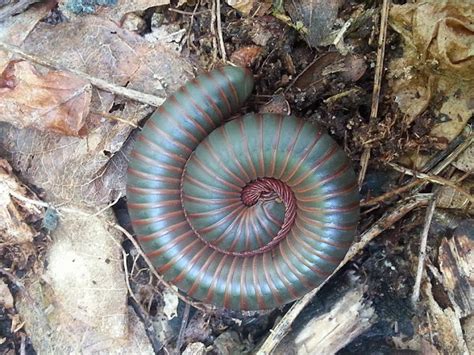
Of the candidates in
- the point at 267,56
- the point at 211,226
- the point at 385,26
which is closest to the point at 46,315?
the point at 211,226

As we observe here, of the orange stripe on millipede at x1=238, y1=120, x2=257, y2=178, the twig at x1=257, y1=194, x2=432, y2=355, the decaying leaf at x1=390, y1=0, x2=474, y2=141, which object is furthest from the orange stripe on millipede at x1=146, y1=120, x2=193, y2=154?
the decaying leaf at x1=390, y1=0, x2=474, y2=141

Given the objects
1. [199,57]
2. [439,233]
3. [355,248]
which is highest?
[199,57]

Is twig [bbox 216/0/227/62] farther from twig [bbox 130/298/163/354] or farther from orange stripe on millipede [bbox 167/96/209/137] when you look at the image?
twig [bbox 130/298/163/354]

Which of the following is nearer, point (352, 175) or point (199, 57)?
point (352, 175)

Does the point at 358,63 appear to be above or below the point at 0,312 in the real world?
above

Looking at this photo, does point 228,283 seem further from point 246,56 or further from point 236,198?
point 246,56

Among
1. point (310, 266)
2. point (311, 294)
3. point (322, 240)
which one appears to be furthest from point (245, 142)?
point (311, 294)

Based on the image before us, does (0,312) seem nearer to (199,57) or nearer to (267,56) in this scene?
(199,57)
